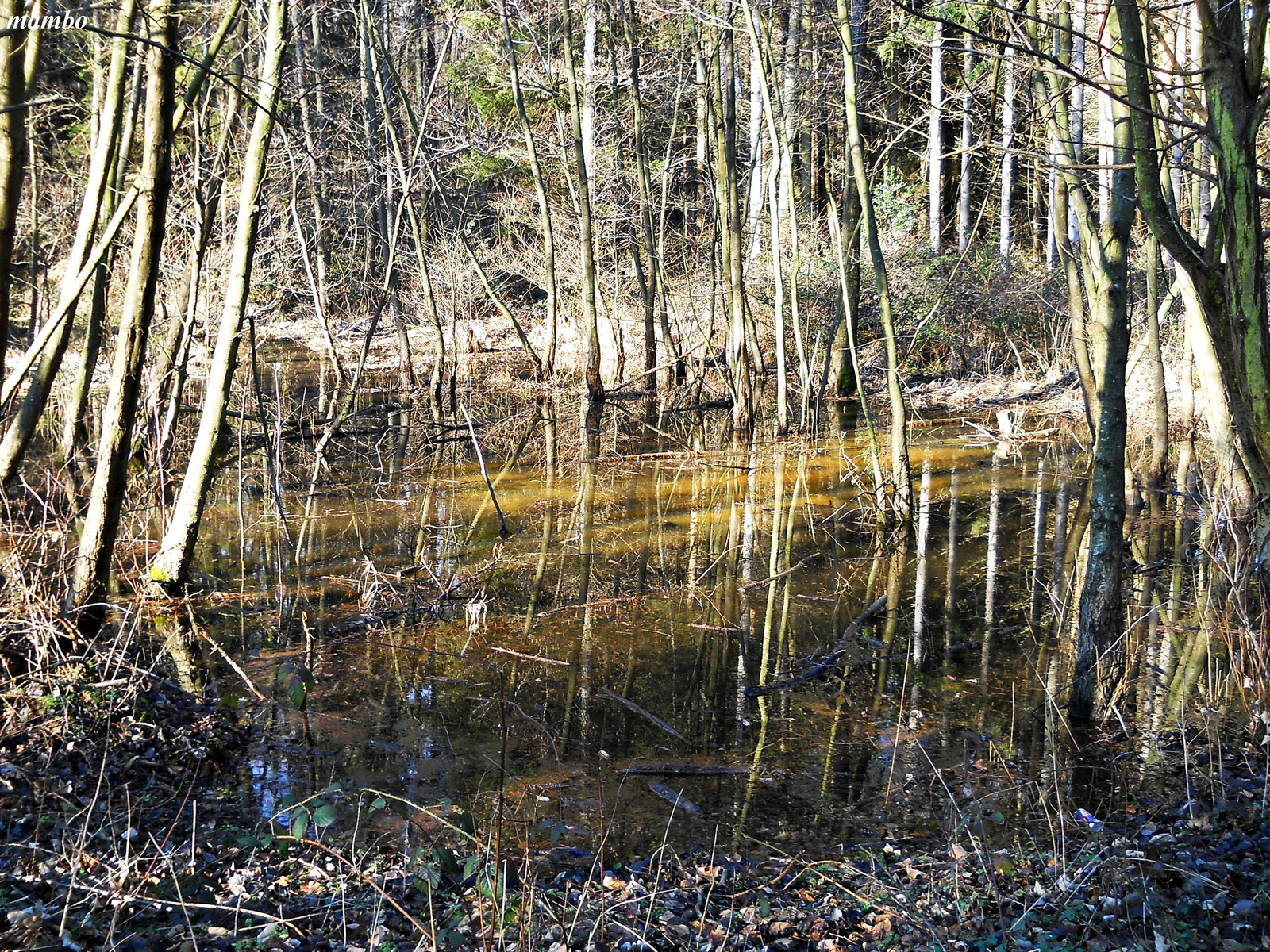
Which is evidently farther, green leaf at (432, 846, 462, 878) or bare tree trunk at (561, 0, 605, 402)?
bare tree trunk at (561, 0, 605, 402)

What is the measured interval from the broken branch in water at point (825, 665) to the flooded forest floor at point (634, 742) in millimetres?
38

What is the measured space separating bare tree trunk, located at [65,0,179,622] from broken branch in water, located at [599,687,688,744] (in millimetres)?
3512

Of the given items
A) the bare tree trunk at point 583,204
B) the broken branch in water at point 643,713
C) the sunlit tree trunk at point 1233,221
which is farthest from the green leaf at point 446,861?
the bare tree trunk at point 583,204

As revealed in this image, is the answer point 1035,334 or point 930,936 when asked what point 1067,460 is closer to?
point 1035,334

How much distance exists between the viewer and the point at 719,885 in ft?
15.0

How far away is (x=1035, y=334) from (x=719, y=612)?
15907mm

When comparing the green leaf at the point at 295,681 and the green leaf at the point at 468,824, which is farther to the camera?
the green leaf at the point at 295,681

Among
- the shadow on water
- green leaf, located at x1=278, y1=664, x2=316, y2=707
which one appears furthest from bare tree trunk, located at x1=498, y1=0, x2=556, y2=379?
green leaf, located at x1=278, y1=664, x2=316, y2=707

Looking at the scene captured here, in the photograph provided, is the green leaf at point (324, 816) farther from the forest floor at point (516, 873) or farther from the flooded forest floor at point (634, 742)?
the flooded forest floor at point (634, 742)

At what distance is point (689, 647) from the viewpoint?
8.01 metres

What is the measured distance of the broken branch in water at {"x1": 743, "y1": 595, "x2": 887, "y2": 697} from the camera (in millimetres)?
7098

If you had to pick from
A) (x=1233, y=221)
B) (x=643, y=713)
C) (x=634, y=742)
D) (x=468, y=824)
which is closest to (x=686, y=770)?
(x=634, y=742)

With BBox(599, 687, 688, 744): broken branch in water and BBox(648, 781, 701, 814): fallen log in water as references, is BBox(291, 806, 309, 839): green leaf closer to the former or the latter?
BBox(648, 781, 701, 814): fallen log in water

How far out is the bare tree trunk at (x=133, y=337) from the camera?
7012 mm
